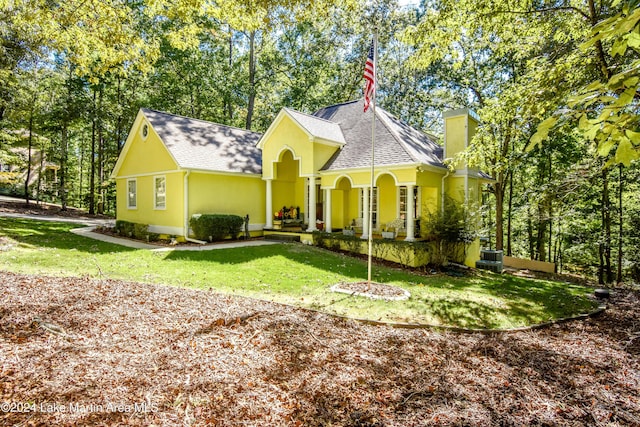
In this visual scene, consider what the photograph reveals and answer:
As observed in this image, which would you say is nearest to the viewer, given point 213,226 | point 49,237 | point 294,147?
point 49,237

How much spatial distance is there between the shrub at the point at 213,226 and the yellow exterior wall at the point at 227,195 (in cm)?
89

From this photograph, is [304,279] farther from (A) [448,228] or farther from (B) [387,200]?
(B) [387,200]

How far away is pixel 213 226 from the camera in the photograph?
14680 millimetres

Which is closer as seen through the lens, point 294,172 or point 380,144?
point 380,144

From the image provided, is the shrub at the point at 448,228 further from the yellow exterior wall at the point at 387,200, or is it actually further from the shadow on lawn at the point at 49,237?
the shadow on lawn at the point at 49,237

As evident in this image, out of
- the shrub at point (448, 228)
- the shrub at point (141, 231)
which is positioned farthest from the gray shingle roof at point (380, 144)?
the shrub at point (141, 231)

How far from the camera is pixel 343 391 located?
3.74 metres

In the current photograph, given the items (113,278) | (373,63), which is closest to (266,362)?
(113,278)

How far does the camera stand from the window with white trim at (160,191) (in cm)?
1636

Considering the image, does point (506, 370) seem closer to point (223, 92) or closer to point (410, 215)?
point (410, 215)

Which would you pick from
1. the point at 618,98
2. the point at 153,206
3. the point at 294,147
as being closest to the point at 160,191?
the point at 153,206

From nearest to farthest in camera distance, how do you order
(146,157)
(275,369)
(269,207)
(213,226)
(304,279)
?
(275,369) < (304,279) < (213,226) < (146,157) < (269,207)

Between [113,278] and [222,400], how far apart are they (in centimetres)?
604

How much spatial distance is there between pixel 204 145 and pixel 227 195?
299cm
